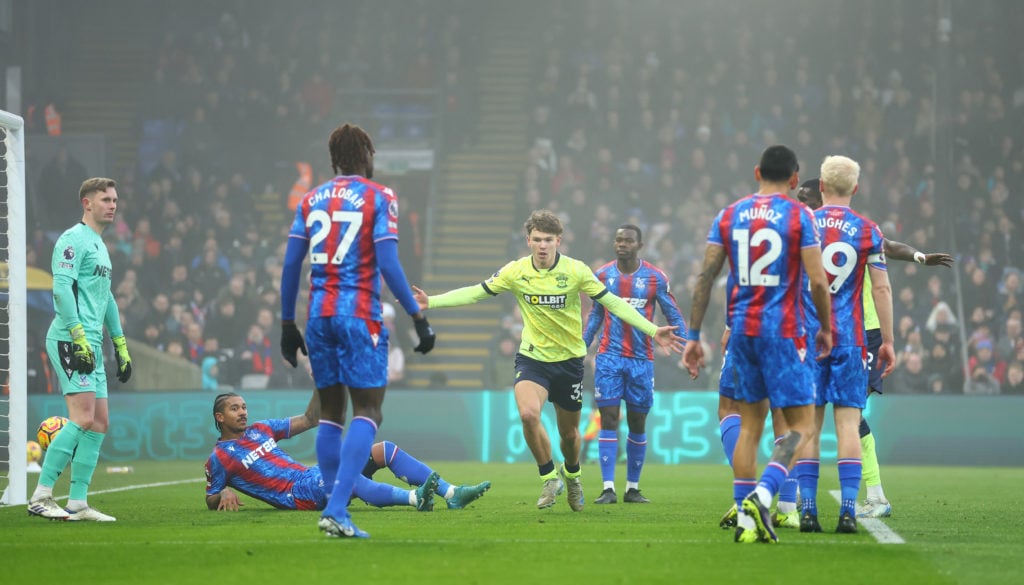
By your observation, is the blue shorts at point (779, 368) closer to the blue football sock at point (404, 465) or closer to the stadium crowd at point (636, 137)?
the blue football sock at point (404, 465)

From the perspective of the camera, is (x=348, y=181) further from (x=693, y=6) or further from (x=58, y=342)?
(x=693, y=6)

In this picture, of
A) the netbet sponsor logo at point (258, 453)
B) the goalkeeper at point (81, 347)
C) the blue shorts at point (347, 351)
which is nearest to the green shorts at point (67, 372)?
the goalkeeper at point (81, 347)

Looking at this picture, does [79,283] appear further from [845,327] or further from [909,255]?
[909,255]

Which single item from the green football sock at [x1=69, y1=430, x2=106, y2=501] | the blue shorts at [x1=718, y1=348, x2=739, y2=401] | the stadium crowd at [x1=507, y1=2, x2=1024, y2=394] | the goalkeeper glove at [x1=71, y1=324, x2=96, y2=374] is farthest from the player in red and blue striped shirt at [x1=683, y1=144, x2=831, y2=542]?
the stadium crowd at [x1=507, y1=2, x2=1024, y2=394]

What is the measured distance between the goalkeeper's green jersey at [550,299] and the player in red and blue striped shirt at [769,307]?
2.85 meters

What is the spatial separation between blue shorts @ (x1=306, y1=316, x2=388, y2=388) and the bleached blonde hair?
3167mm

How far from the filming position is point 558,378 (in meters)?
10.7

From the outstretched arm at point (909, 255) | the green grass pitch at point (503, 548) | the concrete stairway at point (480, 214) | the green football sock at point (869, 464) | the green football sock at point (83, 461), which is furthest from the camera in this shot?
the concrete stairway at point (480, 214)

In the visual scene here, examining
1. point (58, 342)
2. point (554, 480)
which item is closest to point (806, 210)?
point (554, 480)

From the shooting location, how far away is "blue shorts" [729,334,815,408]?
25.2 feet

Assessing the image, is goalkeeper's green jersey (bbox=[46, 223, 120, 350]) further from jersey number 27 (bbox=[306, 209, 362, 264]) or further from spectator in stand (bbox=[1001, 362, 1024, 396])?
spectator in stand (bbox=[1001, 362, 1024, 396])

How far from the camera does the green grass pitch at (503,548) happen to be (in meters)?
6.44

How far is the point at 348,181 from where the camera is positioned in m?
7.82

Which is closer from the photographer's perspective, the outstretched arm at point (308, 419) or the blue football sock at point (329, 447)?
the blue football sock at point (329, 447)
